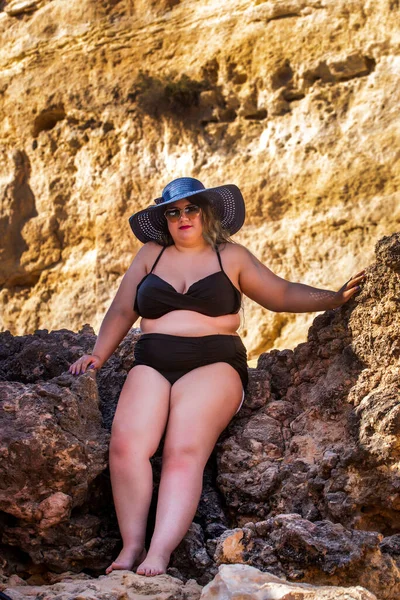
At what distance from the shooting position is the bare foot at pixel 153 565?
2692mm

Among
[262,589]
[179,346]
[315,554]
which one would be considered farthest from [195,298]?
[262,589]

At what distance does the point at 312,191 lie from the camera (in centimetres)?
1016

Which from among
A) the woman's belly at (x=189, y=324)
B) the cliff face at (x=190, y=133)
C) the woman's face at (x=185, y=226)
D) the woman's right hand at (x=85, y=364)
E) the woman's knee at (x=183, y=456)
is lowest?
the woman's knee at (x=183, y=456)

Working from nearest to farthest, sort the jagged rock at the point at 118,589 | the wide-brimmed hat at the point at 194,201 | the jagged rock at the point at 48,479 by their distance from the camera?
the jagged rock at the point at 118,589
the jagged rock at the point at 48,479
the wide-brimmed hat at the point at 194,201

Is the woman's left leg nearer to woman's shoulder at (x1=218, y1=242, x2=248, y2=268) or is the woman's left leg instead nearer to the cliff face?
woman's shoulder at (x1=218, y1=242, x2=248, y2=268)

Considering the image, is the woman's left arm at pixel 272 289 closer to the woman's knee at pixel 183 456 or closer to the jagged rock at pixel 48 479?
the woman's knee at pixel 183 456

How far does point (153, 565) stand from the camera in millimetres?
2721

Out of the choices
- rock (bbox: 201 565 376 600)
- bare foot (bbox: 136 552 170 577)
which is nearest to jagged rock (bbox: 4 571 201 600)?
bare foot (bbox: 136 552 170 577)

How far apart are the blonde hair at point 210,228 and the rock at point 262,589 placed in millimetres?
1694

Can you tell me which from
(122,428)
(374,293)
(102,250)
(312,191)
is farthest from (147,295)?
(102,250)

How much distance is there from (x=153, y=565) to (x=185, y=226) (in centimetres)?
155

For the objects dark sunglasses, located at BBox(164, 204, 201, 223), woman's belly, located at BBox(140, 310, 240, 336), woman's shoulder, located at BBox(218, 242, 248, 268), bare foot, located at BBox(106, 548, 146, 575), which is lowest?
bare foot, located at BBox(106, 548, 146, 575)

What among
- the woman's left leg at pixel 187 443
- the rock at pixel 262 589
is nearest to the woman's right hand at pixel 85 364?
the woman's left leg at pixel 187 443

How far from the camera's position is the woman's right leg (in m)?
2.93
